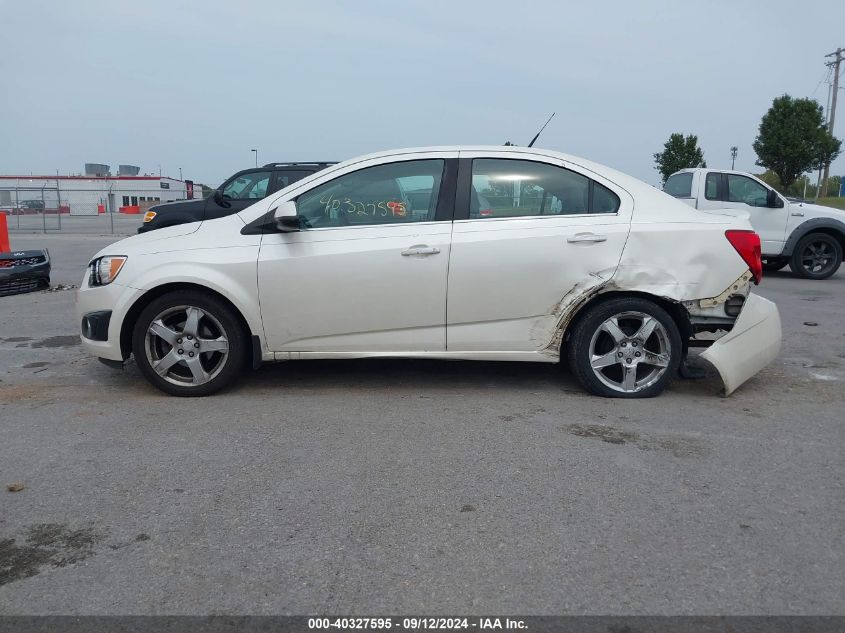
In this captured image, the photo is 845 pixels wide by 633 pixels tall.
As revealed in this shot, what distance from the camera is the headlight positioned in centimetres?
492

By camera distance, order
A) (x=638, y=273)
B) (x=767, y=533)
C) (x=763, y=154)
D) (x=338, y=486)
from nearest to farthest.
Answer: (x=767, y=533)
(x=338, y=486)
(x=638, y=273)
(x=763, y=154)

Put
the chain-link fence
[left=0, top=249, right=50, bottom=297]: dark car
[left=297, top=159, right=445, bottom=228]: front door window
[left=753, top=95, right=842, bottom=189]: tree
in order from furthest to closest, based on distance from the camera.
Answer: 1. the chain-link fence
2. [left=753, top=95, right=842, bottom=189]: tree
3. [left=0, top=249, right=50, bottom=297]: dark car
4. [left=297, top=159, right=445, bottom=228]: front door window

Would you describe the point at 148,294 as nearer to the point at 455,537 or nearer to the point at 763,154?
the point at 455,537

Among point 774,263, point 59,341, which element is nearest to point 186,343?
point 59,341

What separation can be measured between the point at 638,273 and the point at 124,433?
342 centimetres

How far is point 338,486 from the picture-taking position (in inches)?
138

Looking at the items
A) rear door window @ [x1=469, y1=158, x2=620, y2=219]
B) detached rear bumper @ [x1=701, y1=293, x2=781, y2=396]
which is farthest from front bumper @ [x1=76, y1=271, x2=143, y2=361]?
detached rear bumper @ [x1=701, y1=293, x2=781, y2=396]

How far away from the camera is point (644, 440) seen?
13.5ft

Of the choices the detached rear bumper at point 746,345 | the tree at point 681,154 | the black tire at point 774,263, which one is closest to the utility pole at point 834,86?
the tree at point 681,154

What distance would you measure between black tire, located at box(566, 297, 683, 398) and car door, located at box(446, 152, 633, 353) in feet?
0.65

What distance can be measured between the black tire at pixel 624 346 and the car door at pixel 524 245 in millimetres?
199

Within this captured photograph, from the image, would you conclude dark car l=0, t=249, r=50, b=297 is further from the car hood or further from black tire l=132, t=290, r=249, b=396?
black tire l=132, t=290, r=249, b=396

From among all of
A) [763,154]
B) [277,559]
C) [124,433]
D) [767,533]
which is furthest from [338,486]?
[763,154]

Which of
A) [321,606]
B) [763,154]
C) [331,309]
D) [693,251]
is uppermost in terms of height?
[763,154]
